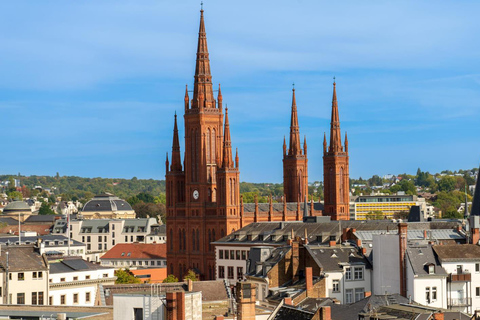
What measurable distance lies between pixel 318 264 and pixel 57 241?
371 feet

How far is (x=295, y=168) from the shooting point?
194 meters

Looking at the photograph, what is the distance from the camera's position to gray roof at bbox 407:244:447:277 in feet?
283

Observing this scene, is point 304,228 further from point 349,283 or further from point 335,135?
point 349,283

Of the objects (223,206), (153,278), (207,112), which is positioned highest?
(207,112)

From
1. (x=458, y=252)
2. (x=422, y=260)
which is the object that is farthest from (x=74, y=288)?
(x=458, y=252)

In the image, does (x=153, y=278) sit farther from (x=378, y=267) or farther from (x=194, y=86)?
(x=378, y=267)

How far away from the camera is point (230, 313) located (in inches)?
2440

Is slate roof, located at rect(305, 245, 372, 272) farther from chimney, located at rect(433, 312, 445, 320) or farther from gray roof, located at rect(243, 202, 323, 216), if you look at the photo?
gray roof, located at rect(243, 202, 323, 216)

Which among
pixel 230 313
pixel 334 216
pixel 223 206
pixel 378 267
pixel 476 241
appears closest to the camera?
pixel 230 313

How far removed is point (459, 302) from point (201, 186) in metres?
88.7

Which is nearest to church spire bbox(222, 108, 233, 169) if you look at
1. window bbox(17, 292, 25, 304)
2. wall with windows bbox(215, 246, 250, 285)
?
wall with windows bbox(215, 246, 250, 285)

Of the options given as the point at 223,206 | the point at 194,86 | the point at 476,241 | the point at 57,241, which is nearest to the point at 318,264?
the point at 476,241

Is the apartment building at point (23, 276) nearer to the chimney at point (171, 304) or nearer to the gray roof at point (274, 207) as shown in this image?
the chimney at point (171, 304)

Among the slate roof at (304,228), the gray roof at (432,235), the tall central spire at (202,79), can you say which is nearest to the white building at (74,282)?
the slate roof at (304,228)
